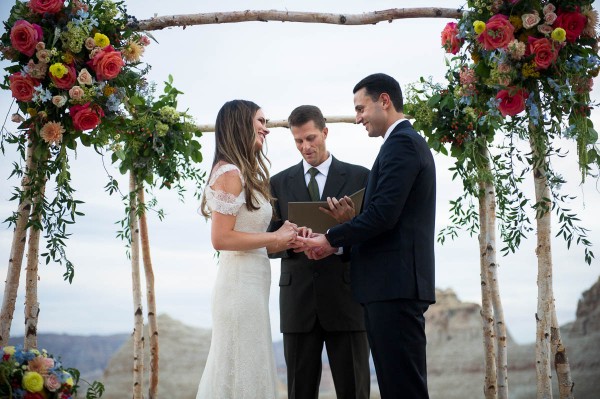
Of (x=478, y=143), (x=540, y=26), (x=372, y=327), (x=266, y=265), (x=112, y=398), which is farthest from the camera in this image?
(x=112, y=398)

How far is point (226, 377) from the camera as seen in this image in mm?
3822

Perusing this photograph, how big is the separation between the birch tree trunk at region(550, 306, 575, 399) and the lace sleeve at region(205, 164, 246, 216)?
3216 millimetres

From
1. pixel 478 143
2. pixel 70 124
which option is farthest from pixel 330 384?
pixel 70 124

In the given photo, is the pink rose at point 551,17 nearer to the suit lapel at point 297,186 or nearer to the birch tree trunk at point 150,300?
the suit lapel at point 297,186

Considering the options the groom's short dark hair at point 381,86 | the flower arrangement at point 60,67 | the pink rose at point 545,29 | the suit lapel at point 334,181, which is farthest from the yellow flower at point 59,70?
the pink rose at point 545,29

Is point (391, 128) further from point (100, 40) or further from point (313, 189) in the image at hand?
point (100, 40)

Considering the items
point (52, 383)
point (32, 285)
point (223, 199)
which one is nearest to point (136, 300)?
point (32, 285)

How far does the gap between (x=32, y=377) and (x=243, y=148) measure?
1730mm

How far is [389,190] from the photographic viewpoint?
12.3ft

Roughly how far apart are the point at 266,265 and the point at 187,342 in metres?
5.85

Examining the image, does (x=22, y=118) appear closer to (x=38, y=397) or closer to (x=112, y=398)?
(x=38, y=397)

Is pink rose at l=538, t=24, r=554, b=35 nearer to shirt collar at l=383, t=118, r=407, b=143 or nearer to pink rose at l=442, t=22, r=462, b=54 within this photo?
pink rose at l=442, t=22, r=462, b=54

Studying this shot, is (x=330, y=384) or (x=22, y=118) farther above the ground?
(x=22, y=118)

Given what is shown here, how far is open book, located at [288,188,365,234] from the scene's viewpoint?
4273 millimetres
